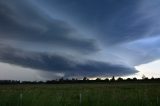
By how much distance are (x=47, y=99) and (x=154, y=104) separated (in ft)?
32.3

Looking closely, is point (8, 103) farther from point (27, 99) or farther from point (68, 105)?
point (68, 105)

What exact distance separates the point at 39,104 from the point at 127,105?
784 centimetres

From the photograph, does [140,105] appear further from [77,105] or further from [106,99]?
[77,105]

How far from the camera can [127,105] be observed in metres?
26.4

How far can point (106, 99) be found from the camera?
1124 inches

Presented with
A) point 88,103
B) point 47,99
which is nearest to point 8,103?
point 47,99

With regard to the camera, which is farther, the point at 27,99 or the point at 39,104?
the point at 27,99

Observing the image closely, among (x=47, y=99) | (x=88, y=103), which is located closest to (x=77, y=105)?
(x=88, y=103)

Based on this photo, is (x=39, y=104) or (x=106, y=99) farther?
(x=106, y=99)

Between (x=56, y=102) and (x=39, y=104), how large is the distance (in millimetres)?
1518

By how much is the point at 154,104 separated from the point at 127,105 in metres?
2.58

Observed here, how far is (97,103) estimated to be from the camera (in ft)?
87.6

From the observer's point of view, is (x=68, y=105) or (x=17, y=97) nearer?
(x=68, y=105)

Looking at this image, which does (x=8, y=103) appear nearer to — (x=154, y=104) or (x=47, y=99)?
(x=47, y=99)
